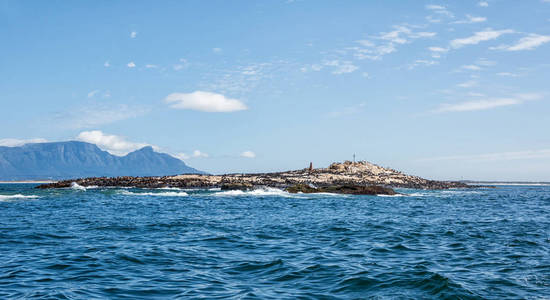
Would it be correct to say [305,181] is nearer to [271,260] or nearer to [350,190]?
[350,190]

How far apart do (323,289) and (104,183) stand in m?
85.4

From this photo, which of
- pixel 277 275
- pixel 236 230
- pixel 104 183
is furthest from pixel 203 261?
pixel 104 183

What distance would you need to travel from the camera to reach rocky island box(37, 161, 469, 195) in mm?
68875

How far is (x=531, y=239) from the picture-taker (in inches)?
824

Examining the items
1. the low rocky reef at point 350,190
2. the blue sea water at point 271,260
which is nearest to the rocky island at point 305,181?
the low rocky reef at point 350,190

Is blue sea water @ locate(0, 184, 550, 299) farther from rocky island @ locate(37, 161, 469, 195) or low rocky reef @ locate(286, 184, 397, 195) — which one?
rocky island @ locate(37, 161, 469, 195)

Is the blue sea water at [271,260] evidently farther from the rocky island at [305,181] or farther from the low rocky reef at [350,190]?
the rocky island at [305,181]

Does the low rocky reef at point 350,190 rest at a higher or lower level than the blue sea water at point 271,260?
higher

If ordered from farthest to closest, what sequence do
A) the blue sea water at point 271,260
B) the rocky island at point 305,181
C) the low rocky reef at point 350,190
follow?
the rocky island at point 305,181
the low rocky reef at point 350,190
the blue sea water at point 271,260

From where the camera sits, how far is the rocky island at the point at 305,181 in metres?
68.9

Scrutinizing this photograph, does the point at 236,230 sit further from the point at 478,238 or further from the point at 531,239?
the point at 531,239

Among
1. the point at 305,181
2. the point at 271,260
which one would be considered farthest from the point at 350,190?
the point at 271,260

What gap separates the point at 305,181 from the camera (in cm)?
9288

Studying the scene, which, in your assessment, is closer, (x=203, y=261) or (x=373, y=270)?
(x=373, y=270)
